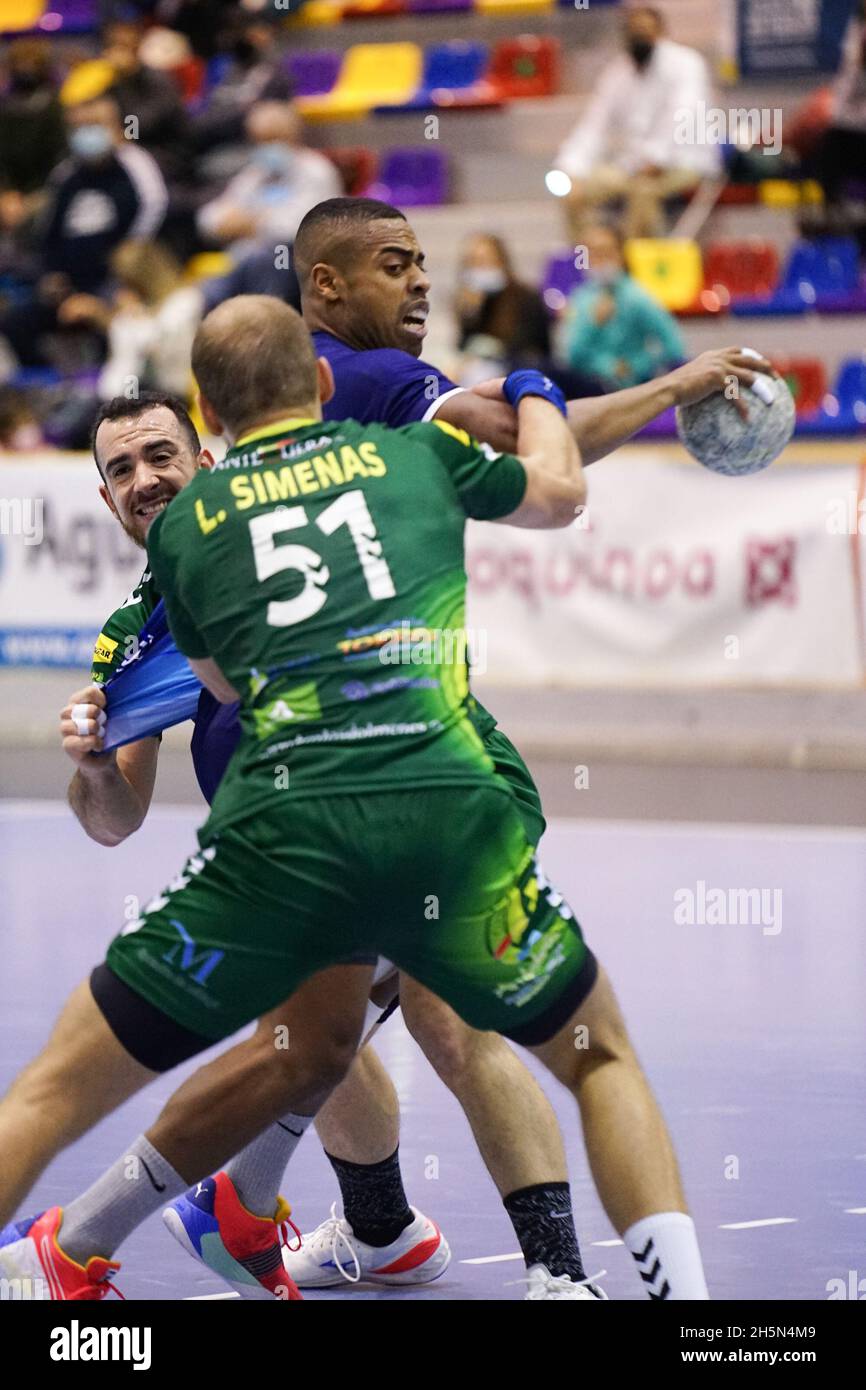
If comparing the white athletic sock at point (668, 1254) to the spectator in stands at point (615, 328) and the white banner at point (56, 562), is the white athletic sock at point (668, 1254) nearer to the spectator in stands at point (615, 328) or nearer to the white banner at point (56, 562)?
the white banner at point (56, 562)

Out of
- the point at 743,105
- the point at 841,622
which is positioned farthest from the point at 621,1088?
the point at 743,105

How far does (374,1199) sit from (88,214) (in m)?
13.9

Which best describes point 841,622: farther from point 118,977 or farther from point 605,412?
point 118,977

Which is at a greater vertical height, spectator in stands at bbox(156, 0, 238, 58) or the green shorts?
spectator in stands at bbox(156, 0, 238, 58)

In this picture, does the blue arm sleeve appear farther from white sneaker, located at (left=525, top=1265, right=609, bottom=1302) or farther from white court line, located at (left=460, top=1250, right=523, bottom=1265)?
white court line, located at (left=460, top=1250, right=523, bottom=1265)

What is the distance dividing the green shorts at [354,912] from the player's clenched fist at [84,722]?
1.90 ft

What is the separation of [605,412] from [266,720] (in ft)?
3.41

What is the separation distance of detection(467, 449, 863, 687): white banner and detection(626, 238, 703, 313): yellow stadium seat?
10.0 ft

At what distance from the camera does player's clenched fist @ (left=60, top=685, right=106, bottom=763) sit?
433 cm

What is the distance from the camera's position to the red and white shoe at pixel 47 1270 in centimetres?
413

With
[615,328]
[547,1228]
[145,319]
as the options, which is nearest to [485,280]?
[615,328]

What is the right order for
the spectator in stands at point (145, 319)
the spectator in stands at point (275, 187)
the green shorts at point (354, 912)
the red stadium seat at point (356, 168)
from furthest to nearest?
the red stadium seat at point (356, 168), the spectator in stands at point (275, 187), the spectator in stands at point (145, 319), the green shorts at point (354, 912)

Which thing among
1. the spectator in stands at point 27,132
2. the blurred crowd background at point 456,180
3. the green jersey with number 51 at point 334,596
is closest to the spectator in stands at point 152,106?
the blurred crowd background at point 456,180

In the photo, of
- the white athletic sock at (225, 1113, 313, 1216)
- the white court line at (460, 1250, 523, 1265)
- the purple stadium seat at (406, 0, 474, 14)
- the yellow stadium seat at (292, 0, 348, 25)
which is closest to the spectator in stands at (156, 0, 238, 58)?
the yellow stadium seat at (292, 0, 348, 25)
